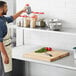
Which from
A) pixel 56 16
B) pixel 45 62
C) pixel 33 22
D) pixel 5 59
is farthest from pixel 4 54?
pixel 56 16

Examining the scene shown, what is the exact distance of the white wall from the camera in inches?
106

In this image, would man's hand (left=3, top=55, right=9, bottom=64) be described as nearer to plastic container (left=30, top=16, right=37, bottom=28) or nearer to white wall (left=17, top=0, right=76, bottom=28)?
plastic container (left=30, top=16, right=37, bottom=28)

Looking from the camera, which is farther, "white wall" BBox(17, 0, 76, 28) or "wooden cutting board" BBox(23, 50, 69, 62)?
"white wall" BBox(17, 0, 76, 28)

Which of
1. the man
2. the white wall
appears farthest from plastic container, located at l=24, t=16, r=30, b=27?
the man

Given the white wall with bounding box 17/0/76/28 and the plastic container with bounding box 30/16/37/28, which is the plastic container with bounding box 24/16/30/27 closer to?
the plastic container with bounding box 30/16/37/28

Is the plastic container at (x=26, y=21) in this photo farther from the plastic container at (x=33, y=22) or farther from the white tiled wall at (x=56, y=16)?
the white tiled wall at (x=56, y=16)

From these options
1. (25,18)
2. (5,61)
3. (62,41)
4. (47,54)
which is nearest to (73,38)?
(62,41)

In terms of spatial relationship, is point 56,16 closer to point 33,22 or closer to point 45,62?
point 33,22

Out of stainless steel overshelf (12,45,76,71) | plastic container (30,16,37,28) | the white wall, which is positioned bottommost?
stainless steel overshelf (12,45,76,71)

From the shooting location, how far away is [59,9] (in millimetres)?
2768

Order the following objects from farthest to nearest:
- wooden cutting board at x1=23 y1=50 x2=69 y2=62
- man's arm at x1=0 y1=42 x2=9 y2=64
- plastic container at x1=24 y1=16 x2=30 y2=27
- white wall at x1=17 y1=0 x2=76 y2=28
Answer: plastic container at x1=24 y1=16 x2=30 y2=27
white wall at x1=17 y1=0 x2=76 y2=28
wooden cutting board at x1=23 y1=50 x2=69 y2=62
man's arm at x1=0 y1=42 x2=9 y2=64

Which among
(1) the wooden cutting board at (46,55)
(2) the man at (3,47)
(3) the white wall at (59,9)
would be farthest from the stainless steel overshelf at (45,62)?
(3) the white wall at (59,9)

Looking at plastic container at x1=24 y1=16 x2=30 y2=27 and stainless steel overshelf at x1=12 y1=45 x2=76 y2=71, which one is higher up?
plastic container at x1=24 y1=16 x2=30 y2=27

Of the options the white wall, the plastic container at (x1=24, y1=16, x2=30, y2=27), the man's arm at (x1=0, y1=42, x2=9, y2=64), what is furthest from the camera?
the plastic container at (x1=24, y1=16, x2=30, y2=27)
